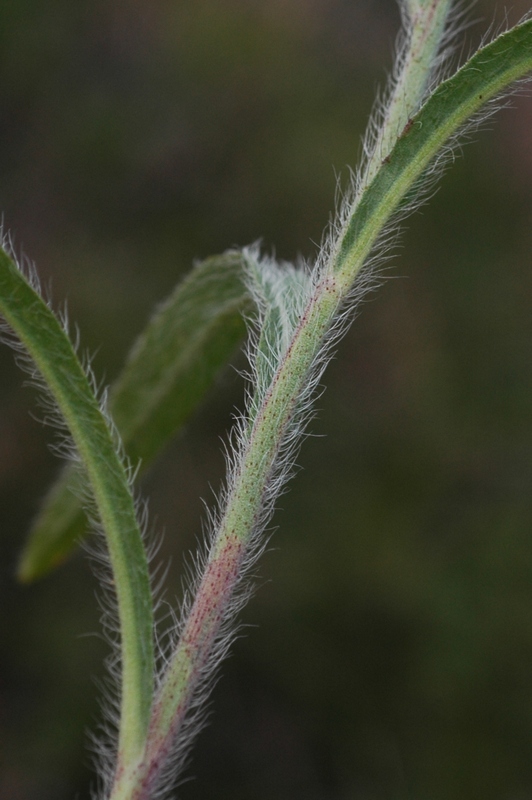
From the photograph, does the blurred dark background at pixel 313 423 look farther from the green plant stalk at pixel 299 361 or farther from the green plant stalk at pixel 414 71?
the green plant stalk at pixel 414 71

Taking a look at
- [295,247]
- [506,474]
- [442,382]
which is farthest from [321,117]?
[506,474]

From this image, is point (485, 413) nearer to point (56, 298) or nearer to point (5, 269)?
point (56, 298)

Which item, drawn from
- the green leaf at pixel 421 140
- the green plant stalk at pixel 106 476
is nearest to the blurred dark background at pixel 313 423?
the green plant stalk at pixel 106 476

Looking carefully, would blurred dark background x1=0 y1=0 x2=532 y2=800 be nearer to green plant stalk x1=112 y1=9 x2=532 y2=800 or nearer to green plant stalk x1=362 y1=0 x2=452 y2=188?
green plant stalk x1=112 y1=9 x2=532 y2=800

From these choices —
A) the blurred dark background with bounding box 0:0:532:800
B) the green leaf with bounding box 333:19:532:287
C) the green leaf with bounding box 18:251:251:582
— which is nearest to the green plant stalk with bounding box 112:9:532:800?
the green leaf with bounding box 333:19:532:287

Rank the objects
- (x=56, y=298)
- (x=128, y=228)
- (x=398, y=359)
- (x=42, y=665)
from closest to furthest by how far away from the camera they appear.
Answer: (x=42, y=665)
(x=56, y=298)
(x=128, y=228)
(x=398, y=359)

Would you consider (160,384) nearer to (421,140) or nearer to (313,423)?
(421,140)
